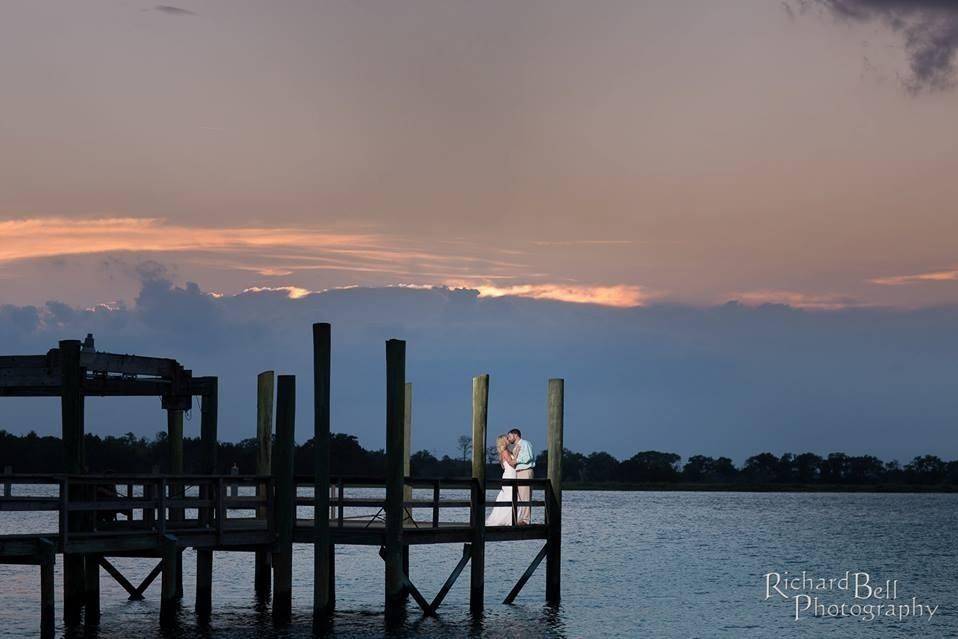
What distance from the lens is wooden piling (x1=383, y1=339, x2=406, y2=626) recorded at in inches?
982

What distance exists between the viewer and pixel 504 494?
29.6 m

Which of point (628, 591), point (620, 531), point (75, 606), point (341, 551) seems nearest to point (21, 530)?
point (341, 551)

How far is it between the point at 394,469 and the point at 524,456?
532cm

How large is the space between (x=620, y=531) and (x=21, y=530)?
114ft

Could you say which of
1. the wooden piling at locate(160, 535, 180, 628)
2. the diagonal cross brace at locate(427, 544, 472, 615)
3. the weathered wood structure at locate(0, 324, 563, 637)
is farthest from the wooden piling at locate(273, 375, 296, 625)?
the diagonal cross brace at locate(427, 544, 472, 615)

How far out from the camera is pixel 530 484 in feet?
95.8

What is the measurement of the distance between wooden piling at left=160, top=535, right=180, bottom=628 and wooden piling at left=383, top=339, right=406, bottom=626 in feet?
12.1

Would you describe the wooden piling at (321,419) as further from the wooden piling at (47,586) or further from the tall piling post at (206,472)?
the wooden piling at (47,586)

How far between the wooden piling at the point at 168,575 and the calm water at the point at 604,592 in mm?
2234

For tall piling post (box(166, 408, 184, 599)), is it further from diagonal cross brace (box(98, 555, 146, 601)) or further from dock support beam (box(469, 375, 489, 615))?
dock support beam (box(469, 375, 489, 615))

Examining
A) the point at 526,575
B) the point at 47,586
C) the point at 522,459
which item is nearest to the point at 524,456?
the point at 522,459

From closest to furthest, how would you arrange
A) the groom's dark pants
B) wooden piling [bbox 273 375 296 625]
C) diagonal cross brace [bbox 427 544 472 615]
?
wooden piling [bbox 273 375 296 625], diagonal cross brace [bbox 427 544 472 615], the groom's dark pants

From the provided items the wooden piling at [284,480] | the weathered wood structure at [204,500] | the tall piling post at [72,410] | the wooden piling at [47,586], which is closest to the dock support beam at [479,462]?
the weathered wood structure at [204,500]

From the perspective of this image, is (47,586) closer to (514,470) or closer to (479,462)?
(479,462)
